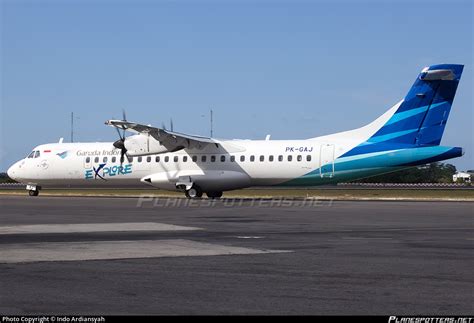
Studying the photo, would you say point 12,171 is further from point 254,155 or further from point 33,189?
point 254,155

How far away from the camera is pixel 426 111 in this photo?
130ft

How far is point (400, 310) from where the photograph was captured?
8.07m

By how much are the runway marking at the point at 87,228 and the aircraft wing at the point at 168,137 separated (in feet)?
65.7

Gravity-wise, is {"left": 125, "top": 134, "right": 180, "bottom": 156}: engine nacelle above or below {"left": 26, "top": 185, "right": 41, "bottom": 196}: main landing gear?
above

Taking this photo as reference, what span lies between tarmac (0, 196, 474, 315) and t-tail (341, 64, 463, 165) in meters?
17.3

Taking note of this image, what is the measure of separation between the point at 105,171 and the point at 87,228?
1037 inches

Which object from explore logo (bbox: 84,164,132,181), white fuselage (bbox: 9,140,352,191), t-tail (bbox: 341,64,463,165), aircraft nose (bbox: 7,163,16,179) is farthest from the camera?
aircraft nose (bbox: 7,163,16,179)

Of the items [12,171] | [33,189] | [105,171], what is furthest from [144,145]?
[12,171]

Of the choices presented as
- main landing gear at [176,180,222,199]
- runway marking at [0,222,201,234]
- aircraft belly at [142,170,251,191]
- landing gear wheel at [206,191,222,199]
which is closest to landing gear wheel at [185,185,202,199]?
main landing gear at [176,180,222,199]

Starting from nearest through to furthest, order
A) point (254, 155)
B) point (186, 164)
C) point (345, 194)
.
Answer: point (254, 155) → point (186, 164) → point (345, 194)

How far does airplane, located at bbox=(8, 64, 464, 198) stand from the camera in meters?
39.4

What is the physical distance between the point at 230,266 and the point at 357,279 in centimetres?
242

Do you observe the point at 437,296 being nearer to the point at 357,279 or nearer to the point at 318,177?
the point at 357,279

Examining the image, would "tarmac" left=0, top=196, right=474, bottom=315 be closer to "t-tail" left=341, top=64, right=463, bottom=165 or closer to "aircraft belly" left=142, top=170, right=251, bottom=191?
"t-tail" left=341, top=64, right=463, bottom=165
